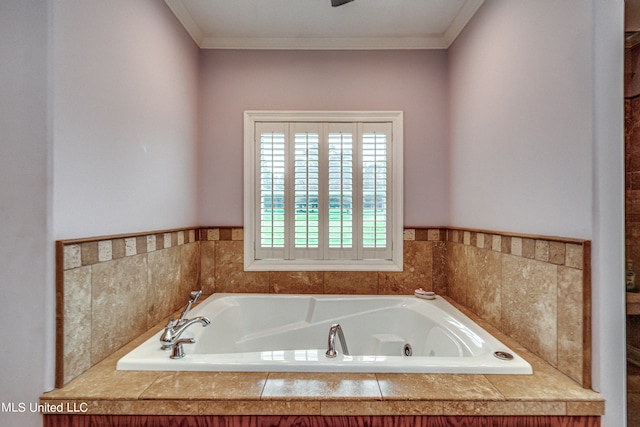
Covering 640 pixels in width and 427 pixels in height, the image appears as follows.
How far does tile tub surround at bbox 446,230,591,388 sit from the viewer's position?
3.55 ft

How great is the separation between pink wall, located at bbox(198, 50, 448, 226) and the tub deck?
130 cm

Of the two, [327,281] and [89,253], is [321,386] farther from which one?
[327,281]

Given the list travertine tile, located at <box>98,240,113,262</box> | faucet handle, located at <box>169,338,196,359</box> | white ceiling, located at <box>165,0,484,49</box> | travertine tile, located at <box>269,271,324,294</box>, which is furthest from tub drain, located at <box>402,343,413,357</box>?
white ceiling, located at <box>165,0,484,49</box>

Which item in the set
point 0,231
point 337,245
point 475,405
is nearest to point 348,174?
point 337,245

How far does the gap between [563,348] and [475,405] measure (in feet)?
1.46

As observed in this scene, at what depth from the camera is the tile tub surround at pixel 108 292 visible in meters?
1.07

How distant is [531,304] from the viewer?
1.33 m

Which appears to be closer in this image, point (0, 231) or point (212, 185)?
Result: point (0, 231)

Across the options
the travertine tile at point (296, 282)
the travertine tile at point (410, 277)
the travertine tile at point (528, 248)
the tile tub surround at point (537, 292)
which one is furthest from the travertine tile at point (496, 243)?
the travertine tile at point (296, 282)

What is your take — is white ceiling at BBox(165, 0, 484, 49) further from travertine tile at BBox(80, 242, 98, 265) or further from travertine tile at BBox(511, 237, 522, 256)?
travertine tile at BBox(80, 242, 98, 265)

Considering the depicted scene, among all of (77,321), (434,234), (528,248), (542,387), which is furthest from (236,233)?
(542,387)

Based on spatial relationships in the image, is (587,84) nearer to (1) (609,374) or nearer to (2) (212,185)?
(1) (609,374)

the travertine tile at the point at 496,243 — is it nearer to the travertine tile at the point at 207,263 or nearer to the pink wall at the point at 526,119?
the pink wall at the point at 526,119

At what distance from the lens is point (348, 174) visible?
2230mm
